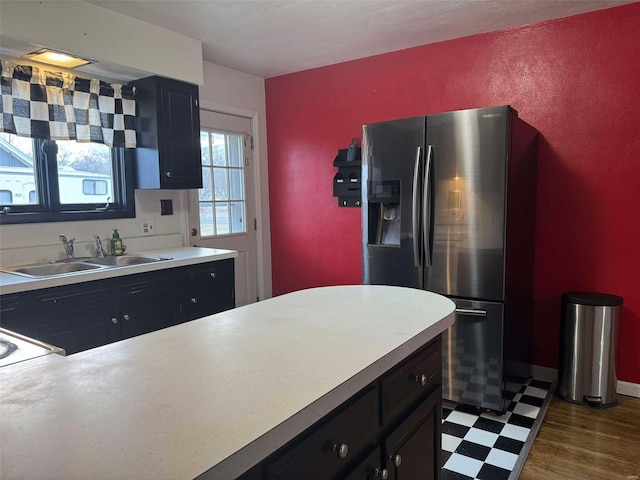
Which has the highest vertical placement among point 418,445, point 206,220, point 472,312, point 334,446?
point 206,220

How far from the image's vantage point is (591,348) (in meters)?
2.65

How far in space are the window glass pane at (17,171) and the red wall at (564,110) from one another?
2395 millimetres

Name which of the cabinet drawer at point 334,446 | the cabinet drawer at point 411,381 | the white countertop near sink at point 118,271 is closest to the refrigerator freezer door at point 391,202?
the white countertop near sink at point 118,271

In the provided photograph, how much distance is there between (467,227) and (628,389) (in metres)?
1.54

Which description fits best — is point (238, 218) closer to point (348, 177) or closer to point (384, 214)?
point (348, 177)

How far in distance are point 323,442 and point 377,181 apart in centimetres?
214

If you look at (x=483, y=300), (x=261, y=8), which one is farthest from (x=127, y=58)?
(x=483, y=300)

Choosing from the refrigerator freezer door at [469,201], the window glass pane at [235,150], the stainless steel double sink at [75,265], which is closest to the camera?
the refrigerator freezer door at [469,201]

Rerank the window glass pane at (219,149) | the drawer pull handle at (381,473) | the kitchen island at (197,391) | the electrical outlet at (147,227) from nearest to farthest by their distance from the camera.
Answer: the kitchen island at (197,391) < the drawer pull handle at (381,473) < the electrical outlet at (147,227) < the window glass pane at (219,149)

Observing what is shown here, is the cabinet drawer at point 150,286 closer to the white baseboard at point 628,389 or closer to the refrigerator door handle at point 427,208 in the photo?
the refrigerator door handle at point 427,208

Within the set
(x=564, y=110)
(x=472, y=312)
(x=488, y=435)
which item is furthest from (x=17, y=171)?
(x=564, y=110)

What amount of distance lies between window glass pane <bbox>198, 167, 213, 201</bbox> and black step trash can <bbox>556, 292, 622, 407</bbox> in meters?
2.82

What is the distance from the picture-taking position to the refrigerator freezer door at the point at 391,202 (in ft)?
8.87

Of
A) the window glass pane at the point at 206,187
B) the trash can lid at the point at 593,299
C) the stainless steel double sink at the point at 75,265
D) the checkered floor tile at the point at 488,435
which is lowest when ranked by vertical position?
the checkered floor tile at the point at 488,435
